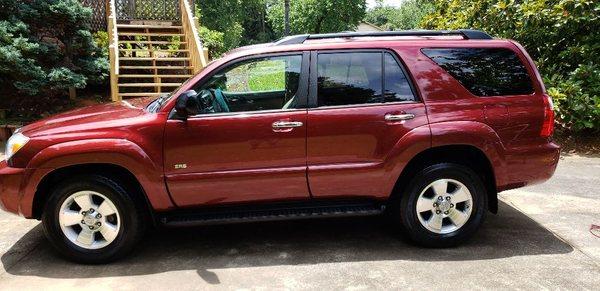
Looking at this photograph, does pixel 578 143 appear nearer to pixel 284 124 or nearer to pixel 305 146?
pixel 305 146

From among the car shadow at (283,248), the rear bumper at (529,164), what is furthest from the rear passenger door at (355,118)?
the rear bumper at (529,164)

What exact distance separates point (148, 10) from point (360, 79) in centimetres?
1168

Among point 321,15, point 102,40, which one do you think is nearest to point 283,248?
point 102,40

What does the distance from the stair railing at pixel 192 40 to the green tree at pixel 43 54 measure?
6.27 ft

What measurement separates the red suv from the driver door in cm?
1

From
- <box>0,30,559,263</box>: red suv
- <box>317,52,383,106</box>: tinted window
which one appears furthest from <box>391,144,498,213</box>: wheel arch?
<box>317,52,383,106</box>: tinted window

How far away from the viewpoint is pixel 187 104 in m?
3.79

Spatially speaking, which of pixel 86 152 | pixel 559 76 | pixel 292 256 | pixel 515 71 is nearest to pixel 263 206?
pixel 292 256

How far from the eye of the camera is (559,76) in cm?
823

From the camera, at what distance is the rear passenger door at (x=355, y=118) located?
3988 mm

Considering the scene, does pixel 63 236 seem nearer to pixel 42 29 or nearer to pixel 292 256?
pixel 292 256

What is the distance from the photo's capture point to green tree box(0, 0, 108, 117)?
8.30 metres

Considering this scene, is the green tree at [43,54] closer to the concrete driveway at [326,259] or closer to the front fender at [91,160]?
the concrete driveway at [326,259]

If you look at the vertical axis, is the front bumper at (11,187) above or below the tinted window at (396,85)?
below
